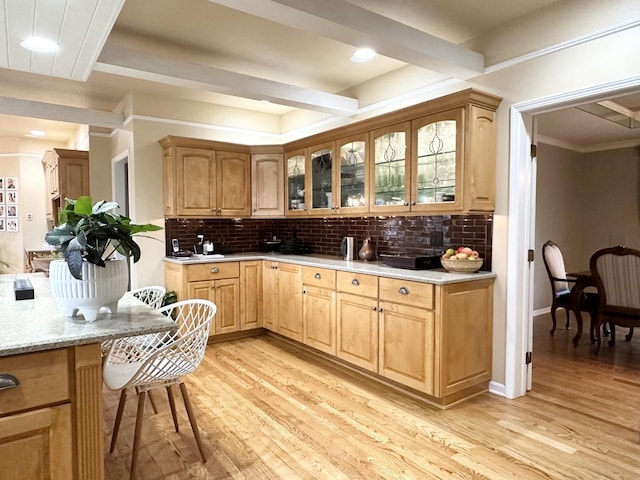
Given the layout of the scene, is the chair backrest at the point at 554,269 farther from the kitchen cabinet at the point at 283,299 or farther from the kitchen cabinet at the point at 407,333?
the kitchen cabinet at the point at 283,299

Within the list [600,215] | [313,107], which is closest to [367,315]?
[313,107]

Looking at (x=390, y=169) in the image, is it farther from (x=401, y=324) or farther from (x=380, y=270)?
(x=401, y=324)

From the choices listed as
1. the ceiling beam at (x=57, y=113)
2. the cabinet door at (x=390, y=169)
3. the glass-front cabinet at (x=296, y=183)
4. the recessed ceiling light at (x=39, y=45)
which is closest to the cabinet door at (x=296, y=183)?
the glass-front cabinet at (x=296, y=183)

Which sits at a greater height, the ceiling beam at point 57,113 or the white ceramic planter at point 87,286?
the ceiling beam at point 57,113

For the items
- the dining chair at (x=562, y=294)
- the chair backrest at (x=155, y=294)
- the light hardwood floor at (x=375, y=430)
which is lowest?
the light hardwood floor at (x=375, y=430)

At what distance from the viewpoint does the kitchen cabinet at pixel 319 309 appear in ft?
12.1

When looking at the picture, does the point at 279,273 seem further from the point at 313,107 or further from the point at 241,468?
the point at 241,468

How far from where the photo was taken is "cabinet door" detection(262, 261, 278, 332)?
4480 mm

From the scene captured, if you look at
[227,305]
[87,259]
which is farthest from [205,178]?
[87,259]

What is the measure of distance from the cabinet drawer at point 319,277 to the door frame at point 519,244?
1394 mm

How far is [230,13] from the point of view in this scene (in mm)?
2871

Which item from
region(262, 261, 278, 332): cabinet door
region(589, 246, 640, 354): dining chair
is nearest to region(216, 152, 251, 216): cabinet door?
region(262, 261, 278, 332): cabinet door

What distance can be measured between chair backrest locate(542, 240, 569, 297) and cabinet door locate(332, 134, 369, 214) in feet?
8.52

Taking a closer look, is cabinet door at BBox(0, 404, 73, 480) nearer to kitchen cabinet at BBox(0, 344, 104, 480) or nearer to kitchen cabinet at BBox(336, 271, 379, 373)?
kitchen cabinet at BBox(0, 344, 104, 480)
